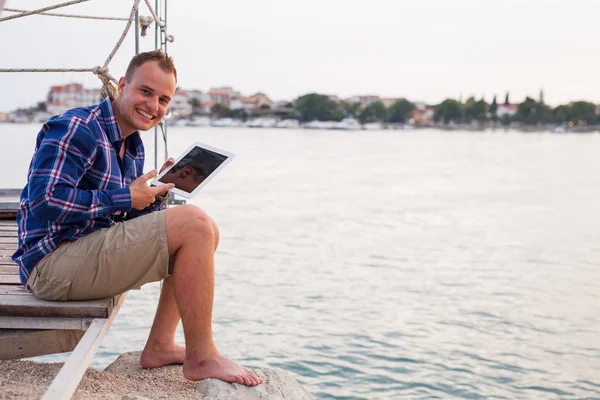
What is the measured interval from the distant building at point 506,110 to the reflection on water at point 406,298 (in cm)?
11413

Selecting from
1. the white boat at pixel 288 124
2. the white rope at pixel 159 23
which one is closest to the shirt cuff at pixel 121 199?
the white rope at pixel 159 23

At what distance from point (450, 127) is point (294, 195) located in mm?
114176

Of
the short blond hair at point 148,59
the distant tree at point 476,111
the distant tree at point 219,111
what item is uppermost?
the distant tree at point 476,111

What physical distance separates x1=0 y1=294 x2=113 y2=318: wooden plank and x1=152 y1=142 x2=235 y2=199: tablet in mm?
463

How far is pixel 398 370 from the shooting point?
610cm

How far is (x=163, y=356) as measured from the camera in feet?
9.64

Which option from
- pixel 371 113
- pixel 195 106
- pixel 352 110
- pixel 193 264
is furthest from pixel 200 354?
pixel 371 113

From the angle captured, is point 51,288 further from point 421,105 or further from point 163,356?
point 421,105

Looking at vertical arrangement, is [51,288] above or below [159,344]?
above

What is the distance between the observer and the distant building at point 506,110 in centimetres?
12810

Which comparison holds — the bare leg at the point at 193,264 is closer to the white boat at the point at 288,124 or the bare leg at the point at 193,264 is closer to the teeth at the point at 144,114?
the teeth at the point at 144,114

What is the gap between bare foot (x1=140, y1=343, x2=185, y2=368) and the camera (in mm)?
2934

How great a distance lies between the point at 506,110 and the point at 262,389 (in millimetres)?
135607

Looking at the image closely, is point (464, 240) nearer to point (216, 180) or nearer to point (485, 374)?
point (485, 374)
